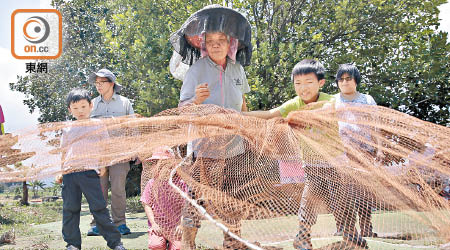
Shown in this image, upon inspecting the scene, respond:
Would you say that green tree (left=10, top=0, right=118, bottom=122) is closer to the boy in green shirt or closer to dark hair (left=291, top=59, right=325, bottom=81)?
dark hair (left=291, top=59, right=325, bottom=81)

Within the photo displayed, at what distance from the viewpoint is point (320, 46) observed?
930 cm

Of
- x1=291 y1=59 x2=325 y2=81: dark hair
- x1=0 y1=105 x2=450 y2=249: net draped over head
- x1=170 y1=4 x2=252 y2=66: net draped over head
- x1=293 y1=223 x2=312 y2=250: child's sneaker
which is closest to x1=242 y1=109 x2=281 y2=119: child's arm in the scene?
x1=0 y1=105 x2=450 y2=249: net draped over head

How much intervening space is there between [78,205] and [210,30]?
233 cm

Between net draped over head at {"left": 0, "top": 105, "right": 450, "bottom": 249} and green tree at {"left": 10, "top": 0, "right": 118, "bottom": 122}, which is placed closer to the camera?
net draped over head at {"left": 0, "top": 105, "right": 450, "bottom": 249}

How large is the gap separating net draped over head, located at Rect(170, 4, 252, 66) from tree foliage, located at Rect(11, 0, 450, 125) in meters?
5.46

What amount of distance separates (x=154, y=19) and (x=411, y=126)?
8.37 metres

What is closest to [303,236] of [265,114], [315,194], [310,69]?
[315,194]

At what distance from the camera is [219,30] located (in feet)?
9.62

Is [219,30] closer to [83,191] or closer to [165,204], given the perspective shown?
[165,204]

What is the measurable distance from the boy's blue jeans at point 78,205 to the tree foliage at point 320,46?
4.94m

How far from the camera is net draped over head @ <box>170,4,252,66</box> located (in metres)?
2.93

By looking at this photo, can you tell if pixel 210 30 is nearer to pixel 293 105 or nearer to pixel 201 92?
pixel 201 92

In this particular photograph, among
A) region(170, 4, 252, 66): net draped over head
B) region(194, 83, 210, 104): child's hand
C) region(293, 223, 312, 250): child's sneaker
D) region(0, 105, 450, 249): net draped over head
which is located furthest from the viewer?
region(170, 4, 252, 66): net draped over head

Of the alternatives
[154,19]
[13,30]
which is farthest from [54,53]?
[154,19]
